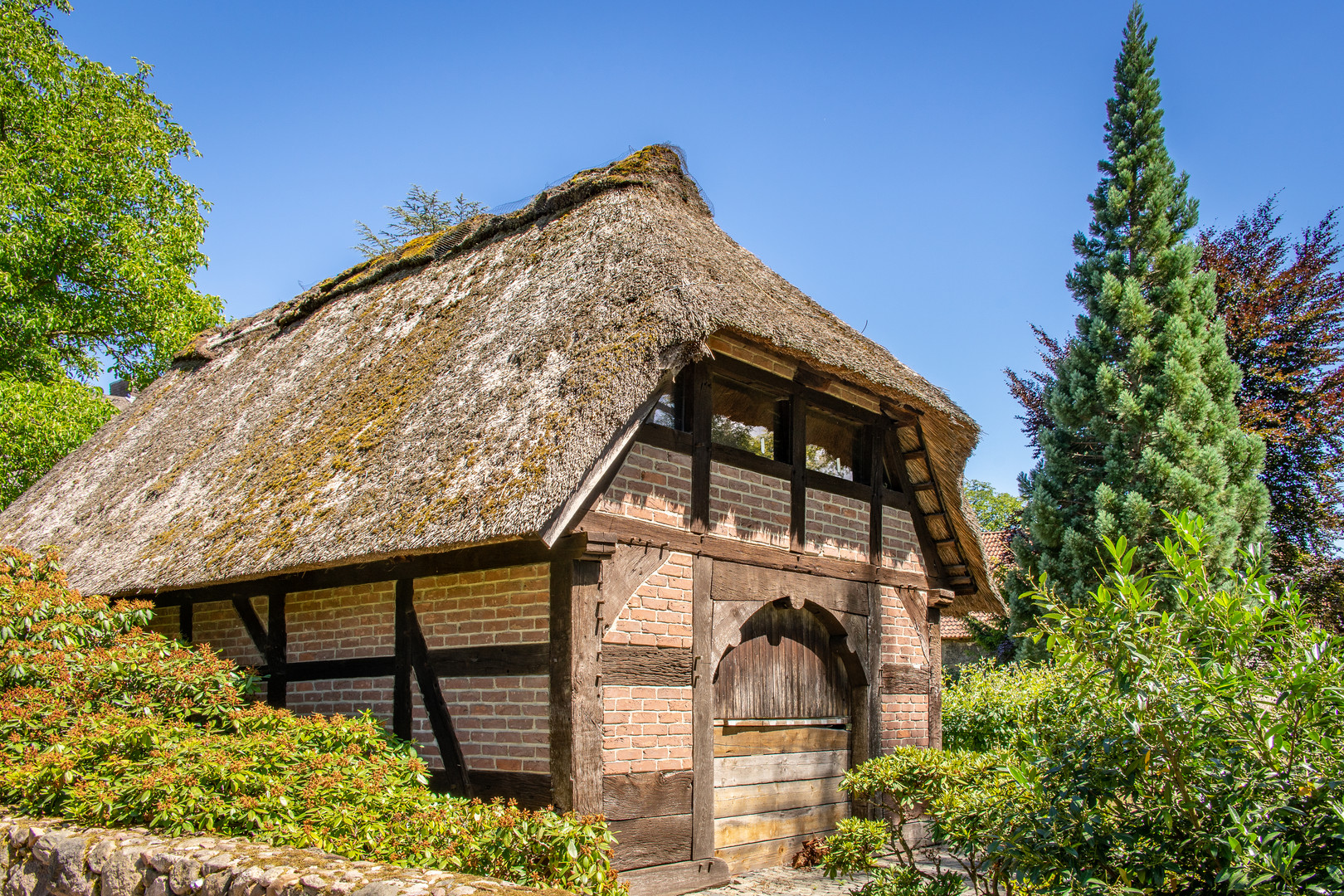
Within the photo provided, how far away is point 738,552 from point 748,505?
42cm

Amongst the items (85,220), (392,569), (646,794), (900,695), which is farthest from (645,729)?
(85,220)

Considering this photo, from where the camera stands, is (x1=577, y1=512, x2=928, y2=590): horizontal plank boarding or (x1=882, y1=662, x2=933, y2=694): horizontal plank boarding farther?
(x1=882, y1=662, x2=933, y2=694): horizontal plank boarding

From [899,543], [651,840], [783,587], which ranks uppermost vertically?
[899,543]

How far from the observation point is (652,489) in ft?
22.1

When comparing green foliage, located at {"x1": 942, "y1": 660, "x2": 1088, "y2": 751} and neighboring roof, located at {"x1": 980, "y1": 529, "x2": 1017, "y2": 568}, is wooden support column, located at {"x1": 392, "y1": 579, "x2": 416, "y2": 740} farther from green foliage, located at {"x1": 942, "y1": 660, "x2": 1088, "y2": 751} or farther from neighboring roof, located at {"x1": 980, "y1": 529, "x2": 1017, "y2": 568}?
neighboring roof, located at {"x1": 980, "y1": 529, "x2": 1017, "y2": 568}

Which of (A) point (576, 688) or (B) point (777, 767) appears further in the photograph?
(B) point (777, 767)

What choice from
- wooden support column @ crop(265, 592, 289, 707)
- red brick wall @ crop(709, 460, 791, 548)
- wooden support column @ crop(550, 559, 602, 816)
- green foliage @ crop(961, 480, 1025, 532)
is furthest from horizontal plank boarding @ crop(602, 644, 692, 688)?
green foliage @ crop(961, 480, 1025, 532)

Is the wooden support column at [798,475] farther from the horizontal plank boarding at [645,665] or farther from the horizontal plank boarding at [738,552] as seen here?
the horizontal plank boarding at [645,665]

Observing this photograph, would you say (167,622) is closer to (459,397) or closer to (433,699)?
(433,699)

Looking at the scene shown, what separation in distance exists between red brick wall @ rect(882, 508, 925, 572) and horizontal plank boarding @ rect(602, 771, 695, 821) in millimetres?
3112

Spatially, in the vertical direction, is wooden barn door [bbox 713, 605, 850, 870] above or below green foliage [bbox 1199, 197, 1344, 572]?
below

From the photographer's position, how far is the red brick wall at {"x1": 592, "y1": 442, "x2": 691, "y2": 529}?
6.46 metres

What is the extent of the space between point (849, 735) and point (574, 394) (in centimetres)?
415

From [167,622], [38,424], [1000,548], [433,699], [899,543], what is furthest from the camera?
[1000,548]
